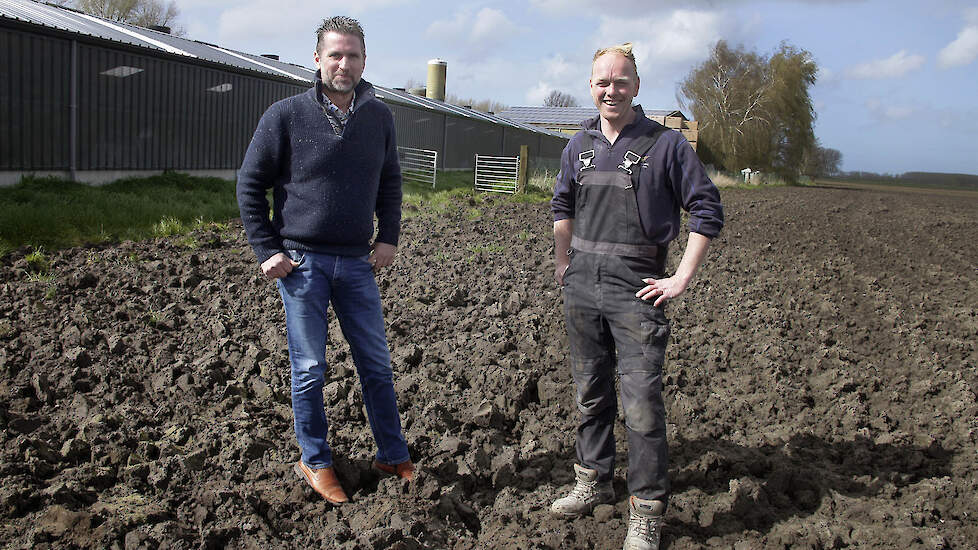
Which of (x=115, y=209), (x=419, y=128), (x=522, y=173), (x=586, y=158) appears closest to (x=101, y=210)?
(x=115, y=209)

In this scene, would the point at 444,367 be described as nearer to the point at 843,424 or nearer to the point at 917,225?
the point at 843,424

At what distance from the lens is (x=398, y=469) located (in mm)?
3523

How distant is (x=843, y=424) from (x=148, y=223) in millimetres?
8368

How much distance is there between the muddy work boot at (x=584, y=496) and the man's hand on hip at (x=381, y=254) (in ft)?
3.99

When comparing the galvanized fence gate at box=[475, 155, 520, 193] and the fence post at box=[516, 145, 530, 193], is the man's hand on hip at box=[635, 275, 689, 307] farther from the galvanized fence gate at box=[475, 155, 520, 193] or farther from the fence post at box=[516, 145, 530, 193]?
the galvanized fence gate at box=[475, 155, 520, 193]

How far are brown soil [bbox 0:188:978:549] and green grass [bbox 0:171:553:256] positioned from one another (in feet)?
2.95

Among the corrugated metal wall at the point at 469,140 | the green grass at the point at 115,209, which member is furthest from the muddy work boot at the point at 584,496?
the corrugated metal wall at the point at 469,140

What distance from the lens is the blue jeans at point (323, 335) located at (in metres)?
3.19

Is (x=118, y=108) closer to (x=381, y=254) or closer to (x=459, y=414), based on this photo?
(x=459, y=414)

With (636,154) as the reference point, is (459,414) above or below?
below

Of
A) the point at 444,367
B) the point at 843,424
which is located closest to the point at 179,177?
the point at 444,367

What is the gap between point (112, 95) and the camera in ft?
41.2

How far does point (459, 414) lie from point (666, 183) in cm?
198

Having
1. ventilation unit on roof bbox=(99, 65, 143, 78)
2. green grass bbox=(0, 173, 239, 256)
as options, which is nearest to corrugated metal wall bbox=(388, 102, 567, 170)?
ventilation unit on roof bbox=(99, 65, 143, 78)
